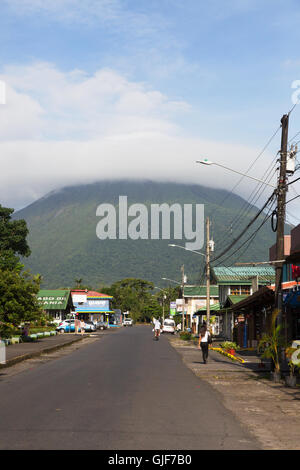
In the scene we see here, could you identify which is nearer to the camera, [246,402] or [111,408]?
[111,408]

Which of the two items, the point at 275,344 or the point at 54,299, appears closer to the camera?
the point at 275,344

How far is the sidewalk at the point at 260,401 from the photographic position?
33.6 feet

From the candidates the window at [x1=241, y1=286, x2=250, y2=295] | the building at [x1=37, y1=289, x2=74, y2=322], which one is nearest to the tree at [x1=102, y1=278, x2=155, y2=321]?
the building at [x1=37, y1=289, x2=74, y2=322]

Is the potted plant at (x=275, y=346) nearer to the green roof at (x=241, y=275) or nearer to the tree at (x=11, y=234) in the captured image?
the green roof at (x=241, y=275)

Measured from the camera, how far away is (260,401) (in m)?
15.1

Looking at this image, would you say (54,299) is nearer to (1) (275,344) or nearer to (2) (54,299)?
(2) (54,299)

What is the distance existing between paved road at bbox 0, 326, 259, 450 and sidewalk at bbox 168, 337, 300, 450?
14.1 inches

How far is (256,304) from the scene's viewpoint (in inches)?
1506

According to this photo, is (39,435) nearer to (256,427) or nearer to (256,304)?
(256,427)

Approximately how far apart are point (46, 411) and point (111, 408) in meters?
1.31

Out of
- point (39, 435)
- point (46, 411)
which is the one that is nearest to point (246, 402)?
point (46, 411)

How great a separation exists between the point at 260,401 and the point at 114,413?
15.2 feet

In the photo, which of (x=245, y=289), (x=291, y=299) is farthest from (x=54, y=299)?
(x=291, y=299)

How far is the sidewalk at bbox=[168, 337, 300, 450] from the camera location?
10250 millimetres
